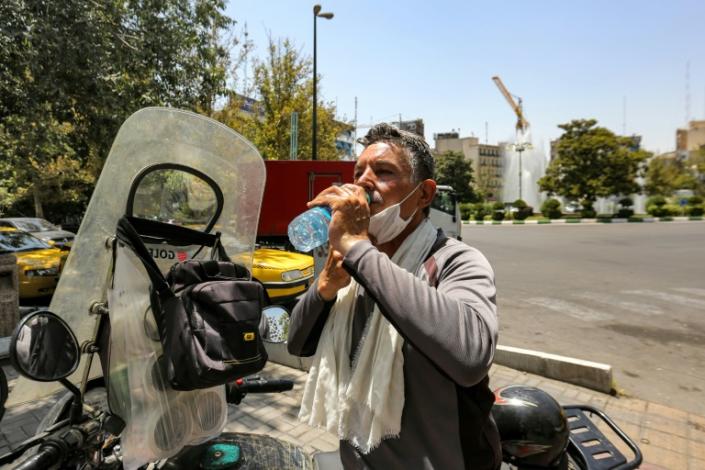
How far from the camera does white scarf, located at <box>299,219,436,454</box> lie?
3.89ft

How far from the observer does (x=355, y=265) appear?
3.65 ft

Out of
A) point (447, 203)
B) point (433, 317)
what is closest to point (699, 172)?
point (447, 203)

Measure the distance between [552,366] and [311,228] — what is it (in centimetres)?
422

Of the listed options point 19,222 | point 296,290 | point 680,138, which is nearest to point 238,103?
point 19,222

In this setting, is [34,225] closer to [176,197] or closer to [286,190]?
[286,190]

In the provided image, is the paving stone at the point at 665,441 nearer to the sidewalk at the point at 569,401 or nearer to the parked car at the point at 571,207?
the sidewalk at the point at 569,401

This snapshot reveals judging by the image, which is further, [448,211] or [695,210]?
[695,210]

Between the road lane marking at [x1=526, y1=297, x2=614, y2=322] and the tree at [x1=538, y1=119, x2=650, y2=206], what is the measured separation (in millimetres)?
34440

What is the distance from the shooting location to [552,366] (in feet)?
15.2

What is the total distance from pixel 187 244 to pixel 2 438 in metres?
3.25

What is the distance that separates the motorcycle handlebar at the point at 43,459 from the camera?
1080 mm

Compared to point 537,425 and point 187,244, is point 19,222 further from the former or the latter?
point 537,425

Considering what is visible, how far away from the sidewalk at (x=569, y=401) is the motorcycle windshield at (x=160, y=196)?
2.34 m

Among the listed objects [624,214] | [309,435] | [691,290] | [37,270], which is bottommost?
[309,435]
